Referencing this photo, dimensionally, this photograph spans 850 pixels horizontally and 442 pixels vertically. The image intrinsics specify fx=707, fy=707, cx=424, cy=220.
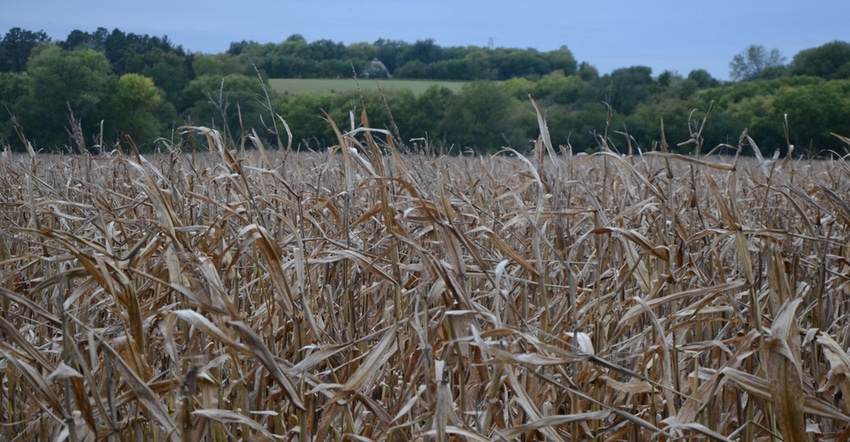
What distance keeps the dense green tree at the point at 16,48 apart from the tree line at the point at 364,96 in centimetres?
6

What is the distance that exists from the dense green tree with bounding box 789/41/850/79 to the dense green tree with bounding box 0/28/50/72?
42337mm

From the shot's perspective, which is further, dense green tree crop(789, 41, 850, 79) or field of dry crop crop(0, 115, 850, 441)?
dense green tree crop(789, 41, 850, 79)

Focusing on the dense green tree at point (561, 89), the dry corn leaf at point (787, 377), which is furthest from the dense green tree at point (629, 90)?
the dry corn leaf at point (787, 377)

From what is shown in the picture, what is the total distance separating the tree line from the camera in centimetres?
2564

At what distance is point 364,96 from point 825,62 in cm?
3655

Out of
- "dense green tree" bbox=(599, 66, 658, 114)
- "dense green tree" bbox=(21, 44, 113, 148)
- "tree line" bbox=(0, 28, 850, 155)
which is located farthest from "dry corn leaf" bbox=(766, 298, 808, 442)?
"dense green tree" bbox=(599, 66, 658, 114)

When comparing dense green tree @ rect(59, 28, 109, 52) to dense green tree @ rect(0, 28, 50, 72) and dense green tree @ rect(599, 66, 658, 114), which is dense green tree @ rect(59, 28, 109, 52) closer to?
dense green tree @ rect(0, 28, 50, 72)

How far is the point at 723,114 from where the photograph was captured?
32.2 metres

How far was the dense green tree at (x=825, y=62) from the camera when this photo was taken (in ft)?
142

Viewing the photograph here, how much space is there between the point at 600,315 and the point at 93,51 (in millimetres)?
33097

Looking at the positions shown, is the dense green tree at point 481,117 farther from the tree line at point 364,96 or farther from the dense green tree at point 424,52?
the dense green tree at point 424,52

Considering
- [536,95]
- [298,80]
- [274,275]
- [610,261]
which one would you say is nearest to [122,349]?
[274,275]

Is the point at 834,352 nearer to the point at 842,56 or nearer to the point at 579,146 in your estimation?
the point at 579,146

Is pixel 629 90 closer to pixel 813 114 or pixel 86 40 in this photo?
pixel 813 114
